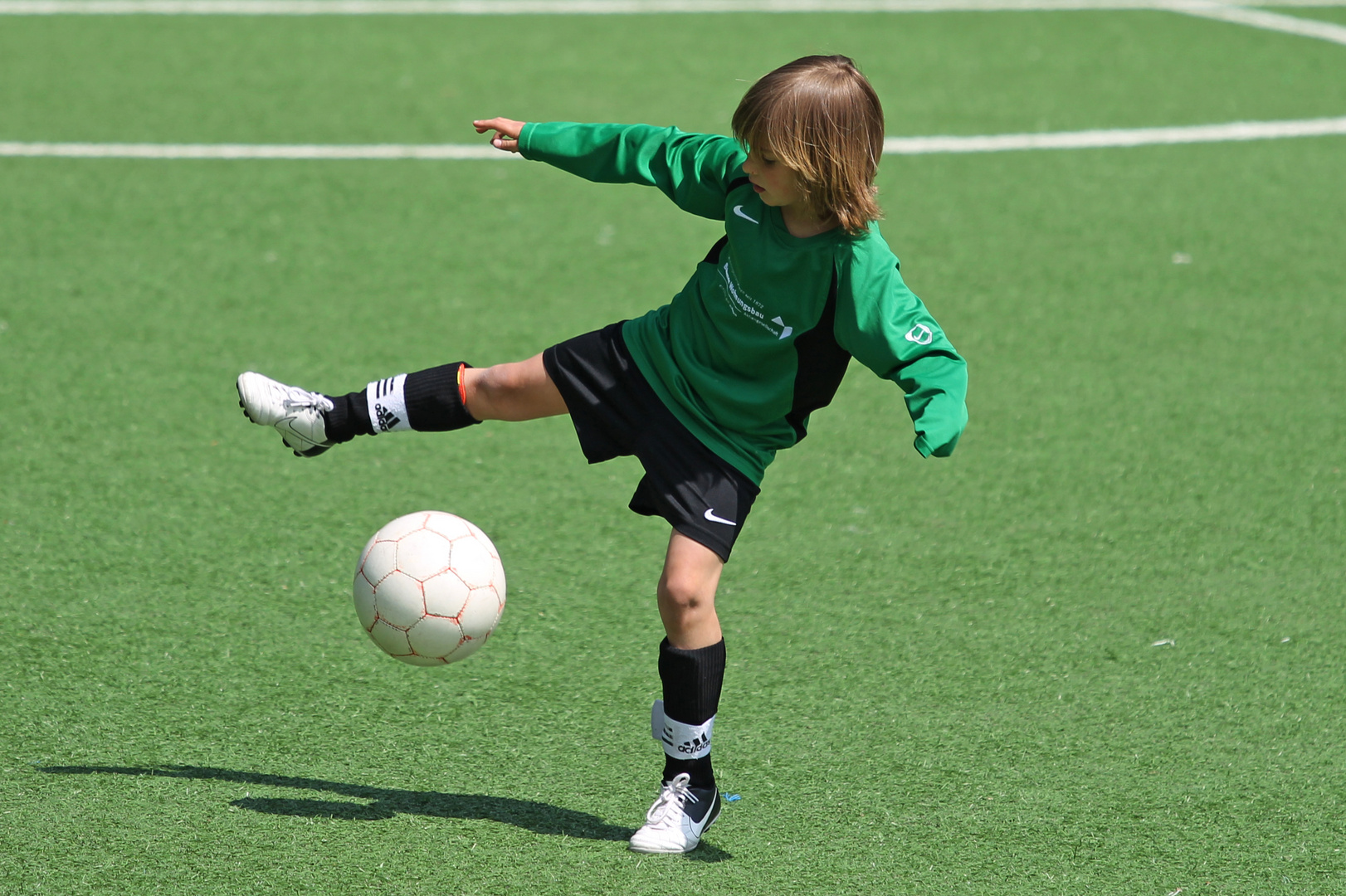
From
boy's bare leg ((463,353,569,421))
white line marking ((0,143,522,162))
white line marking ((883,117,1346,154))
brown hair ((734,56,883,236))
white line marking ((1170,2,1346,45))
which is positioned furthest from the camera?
white line marking ((1170,2,1346,45))

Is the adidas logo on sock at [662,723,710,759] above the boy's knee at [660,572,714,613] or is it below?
below

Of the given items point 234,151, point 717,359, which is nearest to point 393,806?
point 717,359

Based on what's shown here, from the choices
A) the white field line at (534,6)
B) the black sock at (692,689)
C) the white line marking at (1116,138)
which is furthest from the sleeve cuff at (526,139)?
the white field line at (534,6)

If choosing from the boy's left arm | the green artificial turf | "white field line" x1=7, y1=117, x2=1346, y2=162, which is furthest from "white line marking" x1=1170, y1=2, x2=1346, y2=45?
the boy's left arm

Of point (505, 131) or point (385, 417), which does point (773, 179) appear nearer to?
point (505, 131)

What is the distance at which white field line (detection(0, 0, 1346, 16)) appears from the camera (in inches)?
425

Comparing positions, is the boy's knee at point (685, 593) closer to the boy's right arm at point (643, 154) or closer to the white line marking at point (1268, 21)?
the boy's right arm at point (643, 154)

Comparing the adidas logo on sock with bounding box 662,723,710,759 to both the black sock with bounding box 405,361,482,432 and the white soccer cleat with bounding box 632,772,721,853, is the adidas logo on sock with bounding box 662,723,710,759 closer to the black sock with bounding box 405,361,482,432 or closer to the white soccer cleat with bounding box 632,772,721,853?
the white soccer cleat with bounding box 632,772,721,853

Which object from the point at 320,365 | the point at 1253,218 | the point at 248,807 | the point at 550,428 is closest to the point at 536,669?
the point at 248,807

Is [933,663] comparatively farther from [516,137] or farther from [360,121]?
[360,121]


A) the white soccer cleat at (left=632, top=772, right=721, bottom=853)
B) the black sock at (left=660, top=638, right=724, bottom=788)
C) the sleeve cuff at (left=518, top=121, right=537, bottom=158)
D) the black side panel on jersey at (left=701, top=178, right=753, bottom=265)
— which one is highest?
the sleeve cuff at (left=518, top=121, right=537, bottom=158)

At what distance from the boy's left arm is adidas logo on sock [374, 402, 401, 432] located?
1.12m

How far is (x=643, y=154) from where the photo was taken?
3.44 metres

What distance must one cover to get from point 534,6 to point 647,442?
27.7 feet
